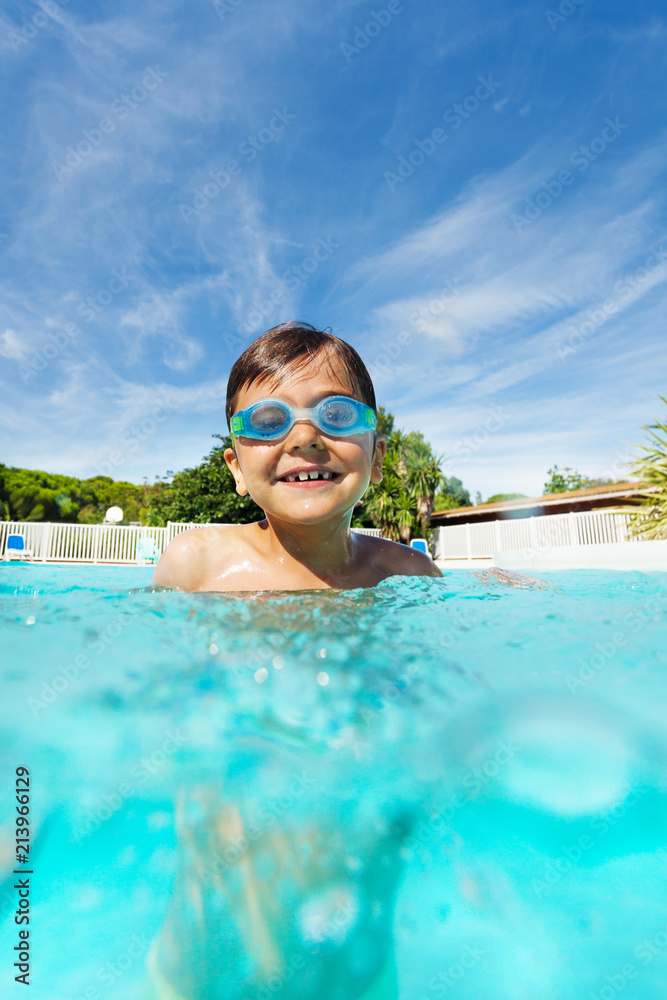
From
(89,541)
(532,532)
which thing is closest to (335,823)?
(532,532)

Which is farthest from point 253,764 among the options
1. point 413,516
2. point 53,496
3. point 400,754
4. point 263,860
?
point 53,496

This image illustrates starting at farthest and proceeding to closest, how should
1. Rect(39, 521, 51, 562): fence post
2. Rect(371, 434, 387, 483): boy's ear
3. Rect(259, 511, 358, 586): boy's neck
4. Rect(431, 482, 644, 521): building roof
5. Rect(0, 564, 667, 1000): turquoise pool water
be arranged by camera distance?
Rect(431, 482, 644, 521): building roof → Rect(39, 521, 51, 562): fence post → Rect(371, 434, 387, 483): boy's ear → Rect(259, 511, 358, 586): boy's neck → Rect(0, 564, 667, 1000): turquoise pool water

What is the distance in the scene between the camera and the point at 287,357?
8.11 feet

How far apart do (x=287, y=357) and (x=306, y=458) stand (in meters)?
0.50

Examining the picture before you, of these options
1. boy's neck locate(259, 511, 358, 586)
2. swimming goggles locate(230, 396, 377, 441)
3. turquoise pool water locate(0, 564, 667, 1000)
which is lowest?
turquoise pool water locate(0, 564, 667, 1000)

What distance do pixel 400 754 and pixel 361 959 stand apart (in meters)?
0.32

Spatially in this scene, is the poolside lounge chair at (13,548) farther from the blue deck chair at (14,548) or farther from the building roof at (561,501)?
the building roof at (561,501)

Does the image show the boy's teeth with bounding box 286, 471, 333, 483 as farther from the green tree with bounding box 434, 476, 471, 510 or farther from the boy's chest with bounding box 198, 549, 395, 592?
the green tree with bounding box 434, 476, 471, 510

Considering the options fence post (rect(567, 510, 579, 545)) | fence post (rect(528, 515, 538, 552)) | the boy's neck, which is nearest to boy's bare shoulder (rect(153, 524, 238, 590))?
the boy's neck

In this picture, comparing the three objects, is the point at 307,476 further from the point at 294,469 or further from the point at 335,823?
the point at 335,823

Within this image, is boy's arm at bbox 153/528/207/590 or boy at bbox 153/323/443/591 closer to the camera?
boy at bbox 153/323/443/591

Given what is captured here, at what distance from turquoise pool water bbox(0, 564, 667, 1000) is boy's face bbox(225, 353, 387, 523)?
1066mm

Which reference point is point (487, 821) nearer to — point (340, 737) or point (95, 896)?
point (340, 737)

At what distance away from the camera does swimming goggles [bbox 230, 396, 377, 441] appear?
2.29 m
